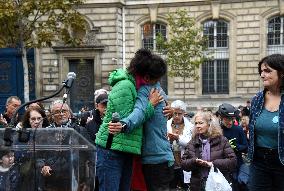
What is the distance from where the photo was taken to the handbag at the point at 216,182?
593 centimetres

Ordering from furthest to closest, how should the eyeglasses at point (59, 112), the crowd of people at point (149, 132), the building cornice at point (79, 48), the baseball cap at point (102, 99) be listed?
the building cornice at point (79, 48)
the baseball cap at point (102, 99)
the eyeglasses at point (59, 112)
the crowd of people at point (149, 132)

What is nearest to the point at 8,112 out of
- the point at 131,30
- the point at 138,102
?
the point at 138,102

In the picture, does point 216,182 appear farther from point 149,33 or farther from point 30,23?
point 149,33

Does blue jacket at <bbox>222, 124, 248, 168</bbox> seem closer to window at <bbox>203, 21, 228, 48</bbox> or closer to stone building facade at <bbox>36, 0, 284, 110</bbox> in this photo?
stone building facade at <bbox>36, 0, 284, 110</bbox>

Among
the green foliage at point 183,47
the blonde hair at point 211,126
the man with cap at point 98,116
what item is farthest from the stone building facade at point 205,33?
the blonde hair at point 211,126

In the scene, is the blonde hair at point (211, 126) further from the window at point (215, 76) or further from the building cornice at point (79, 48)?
the window at point (215, 76)

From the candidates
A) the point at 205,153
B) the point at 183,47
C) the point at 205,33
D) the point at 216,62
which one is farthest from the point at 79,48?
the point at 205,153

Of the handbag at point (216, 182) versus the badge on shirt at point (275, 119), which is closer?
the badge on shirt at point (275, 119)

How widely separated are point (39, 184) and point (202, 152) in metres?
2.79

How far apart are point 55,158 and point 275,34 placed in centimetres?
2503

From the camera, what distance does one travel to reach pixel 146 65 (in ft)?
15.9

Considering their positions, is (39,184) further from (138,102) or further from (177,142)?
(177,142)

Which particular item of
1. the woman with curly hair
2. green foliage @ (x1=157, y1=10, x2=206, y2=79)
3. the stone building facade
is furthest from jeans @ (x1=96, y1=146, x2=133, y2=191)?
the stone building facade

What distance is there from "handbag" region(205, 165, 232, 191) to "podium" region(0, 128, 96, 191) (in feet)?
8.17
